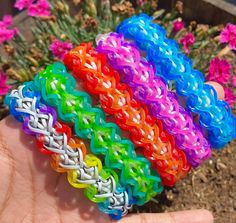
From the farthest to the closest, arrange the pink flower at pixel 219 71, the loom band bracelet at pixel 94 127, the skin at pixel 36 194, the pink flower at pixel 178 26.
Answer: the pink flower at pixel 178 26
the pink flower at pixel 219 71
the skin at pixel 36 194
the loom band bracelet at pixel 94 127

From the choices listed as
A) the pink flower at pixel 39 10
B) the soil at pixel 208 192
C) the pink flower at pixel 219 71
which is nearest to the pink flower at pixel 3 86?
the pink flower at pixel 39 10

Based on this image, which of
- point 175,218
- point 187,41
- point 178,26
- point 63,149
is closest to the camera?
point 63,149

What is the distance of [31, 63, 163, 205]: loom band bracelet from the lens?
1195mm

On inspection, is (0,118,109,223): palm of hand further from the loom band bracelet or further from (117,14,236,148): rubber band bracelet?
(117,14,236,148): rubber band bracelet

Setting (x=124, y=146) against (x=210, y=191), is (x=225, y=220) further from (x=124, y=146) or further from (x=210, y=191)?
(x=124, y=146)

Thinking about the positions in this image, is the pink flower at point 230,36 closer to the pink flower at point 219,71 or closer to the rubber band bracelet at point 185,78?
the pink flower at point 219,71

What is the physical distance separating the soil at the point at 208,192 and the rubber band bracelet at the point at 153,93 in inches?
22.4

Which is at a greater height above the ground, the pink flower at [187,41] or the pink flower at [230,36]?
the pink flower at [230,36]

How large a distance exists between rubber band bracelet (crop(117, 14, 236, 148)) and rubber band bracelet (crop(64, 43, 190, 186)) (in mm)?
107

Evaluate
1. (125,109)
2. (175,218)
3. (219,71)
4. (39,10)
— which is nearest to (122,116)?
(125,109)

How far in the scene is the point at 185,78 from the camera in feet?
4.12

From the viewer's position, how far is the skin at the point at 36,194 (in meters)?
1.32

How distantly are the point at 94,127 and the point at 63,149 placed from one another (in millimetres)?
97

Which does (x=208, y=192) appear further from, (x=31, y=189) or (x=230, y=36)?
(x=31, y=189)
